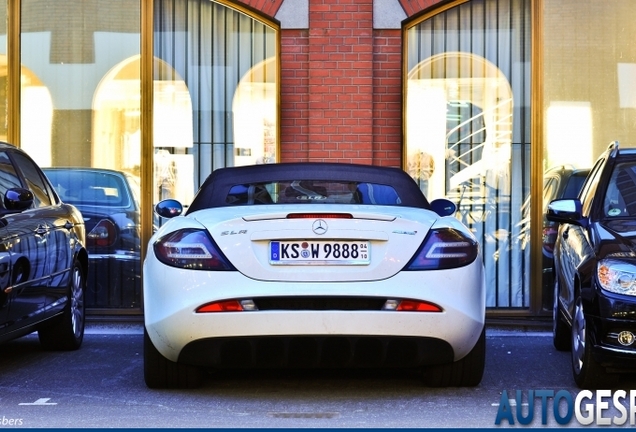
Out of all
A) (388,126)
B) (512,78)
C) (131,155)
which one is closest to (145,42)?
(131,155)

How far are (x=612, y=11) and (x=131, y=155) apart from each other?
4889 mm

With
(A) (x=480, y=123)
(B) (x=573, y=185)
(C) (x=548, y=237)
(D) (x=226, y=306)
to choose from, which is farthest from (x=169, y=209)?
(B) (x=573, y=185)

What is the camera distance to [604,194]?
8195mm

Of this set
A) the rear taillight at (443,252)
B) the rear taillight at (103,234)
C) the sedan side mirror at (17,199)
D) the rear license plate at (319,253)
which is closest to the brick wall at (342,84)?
the rear taillight at (103,234)

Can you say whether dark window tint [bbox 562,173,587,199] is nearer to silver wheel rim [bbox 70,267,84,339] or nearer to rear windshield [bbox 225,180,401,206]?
rear windshield [bbox 225,180,401,206]

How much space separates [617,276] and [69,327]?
174 inches

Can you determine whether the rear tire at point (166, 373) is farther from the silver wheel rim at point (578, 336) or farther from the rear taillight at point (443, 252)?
the silver wheel rim at point (578, 336)

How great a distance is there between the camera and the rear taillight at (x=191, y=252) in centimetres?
660

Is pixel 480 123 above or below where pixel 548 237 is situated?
above

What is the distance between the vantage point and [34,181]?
9.29 m

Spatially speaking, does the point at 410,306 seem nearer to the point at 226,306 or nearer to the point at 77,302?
the point at 226,306

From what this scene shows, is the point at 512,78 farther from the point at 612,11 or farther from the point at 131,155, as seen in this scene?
the point at 131,155
